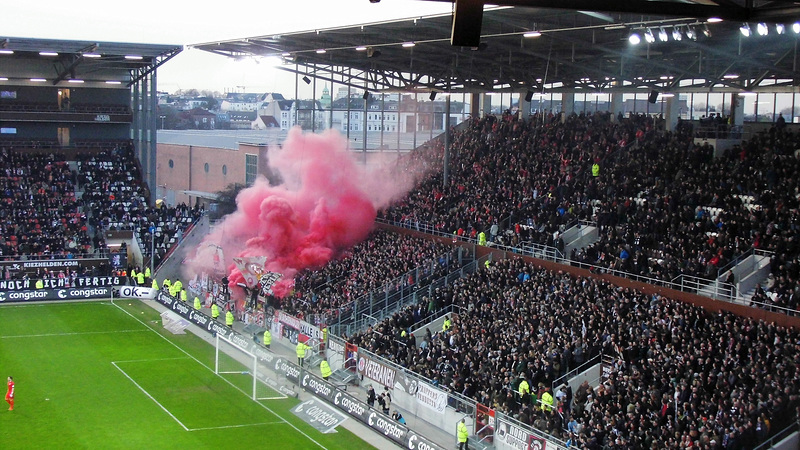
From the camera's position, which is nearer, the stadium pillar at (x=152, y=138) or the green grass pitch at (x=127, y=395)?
the green grass pitch at (x=127, y=395)

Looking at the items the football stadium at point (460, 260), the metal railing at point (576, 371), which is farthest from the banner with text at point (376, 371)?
the metal railing at point (576, 371)

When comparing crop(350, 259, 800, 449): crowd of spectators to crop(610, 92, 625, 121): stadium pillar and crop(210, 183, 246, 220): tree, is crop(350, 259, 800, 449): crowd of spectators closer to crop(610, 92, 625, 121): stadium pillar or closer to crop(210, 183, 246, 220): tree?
crop(610, 92, 625, 121): stadium pillar

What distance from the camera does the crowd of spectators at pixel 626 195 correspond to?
2608 cm

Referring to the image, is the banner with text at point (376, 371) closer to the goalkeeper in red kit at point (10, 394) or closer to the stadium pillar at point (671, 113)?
the goalkeeper in red kit at point (10, 394)

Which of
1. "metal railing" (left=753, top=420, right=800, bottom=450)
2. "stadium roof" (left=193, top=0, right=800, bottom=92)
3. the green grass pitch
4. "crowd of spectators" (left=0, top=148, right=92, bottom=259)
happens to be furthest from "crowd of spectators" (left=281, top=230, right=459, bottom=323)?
"metal railing" (left=753, top=420, right=800, bottom=450)

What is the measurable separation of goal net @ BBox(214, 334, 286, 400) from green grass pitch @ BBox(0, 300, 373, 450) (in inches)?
6.8

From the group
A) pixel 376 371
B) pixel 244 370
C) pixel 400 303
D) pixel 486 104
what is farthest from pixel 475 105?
pixel 376 371

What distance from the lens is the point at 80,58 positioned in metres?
52.7

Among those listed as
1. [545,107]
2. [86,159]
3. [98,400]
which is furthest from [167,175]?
[98,400]

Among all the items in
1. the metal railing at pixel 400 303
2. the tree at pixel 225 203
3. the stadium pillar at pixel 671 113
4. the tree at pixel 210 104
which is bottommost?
the metal railing at pixel 400 303

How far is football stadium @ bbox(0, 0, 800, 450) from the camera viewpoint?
22.8 meters

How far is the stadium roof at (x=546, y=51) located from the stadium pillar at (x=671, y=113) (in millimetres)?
1216

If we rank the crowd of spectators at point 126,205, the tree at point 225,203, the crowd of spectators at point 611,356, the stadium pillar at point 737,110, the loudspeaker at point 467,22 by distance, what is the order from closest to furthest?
the loudspeaker at point 467,22 → the crowd of spectators at point 611,356 → the stadium pillar at point 737,110 → the crowd of spectators at point 126,205 → the tree at point 225,203

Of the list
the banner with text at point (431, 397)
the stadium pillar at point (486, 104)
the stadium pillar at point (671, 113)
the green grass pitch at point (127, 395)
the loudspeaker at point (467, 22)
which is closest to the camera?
the loudspeaker at point (467, 22)
